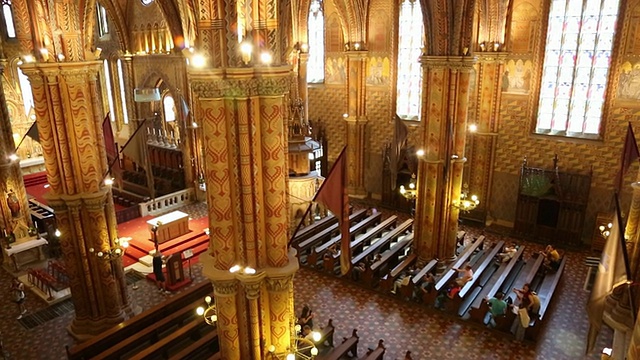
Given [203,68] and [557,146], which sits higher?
[203,68]

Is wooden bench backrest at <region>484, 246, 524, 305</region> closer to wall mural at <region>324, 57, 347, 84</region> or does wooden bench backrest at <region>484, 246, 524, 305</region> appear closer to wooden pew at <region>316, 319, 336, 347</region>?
wooden pew at <region>316, 319, 336, 347</region>

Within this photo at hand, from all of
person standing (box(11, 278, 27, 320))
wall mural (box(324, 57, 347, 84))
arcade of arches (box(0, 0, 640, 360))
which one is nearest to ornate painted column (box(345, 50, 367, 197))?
arcade of arches (box(0, 0, 640, 360))

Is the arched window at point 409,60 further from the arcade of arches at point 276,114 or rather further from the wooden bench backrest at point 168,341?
the wooden bench backrest at point 168,341

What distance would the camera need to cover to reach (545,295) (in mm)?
14359

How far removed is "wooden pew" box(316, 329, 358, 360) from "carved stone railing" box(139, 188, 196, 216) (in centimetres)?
1257

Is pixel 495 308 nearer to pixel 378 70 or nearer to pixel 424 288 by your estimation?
pixel 424 288

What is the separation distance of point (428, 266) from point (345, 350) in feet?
16.9

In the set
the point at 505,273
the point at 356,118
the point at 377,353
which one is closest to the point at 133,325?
the point at 377,353

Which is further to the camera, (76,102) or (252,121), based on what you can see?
(76,102)

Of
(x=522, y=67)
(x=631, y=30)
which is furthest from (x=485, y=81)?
(x=631, y=30)

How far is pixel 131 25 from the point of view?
25.7 meters

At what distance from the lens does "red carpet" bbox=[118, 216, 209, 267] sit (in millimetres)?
17938

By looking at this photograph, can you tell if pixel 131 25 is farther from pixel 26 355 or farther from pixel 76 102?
pixel 26 355

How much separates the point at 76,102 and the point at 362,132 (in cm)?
1410
